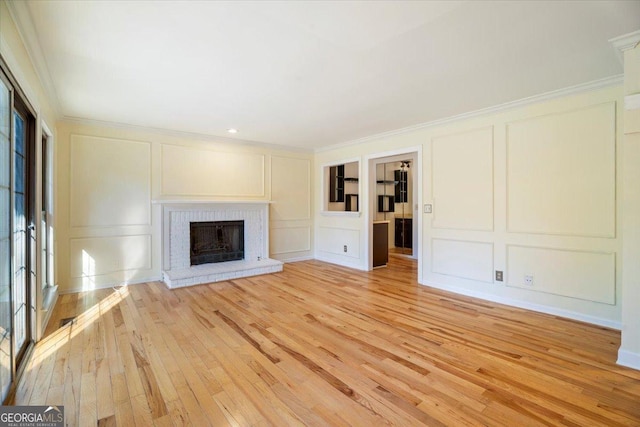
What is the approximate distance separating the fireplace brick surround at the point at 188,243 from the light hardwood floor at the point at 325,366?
0.92m

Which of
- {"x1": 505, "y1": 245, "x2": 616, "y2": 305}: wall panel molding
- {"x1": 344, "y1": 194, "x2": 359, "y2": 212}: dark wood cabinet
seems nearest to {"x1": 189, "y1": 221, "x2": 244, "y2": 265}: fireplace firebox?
{"x1": 344, "y1": 194, "x2": 359, "y2": 212}: dark wood cabinet

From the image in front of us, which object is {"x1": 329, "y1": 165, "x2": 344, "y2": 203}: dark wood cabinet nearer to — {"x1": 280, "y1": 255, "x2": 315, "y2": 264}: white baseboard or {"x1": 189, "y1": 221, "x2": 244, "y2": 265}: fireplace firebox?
{"x1": 280, "y1": 255, "x2": 315, "y2": 264}: white baseboard

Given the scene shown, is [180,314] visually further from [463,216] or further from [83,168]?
[463,216]

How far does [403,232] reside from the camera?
8.02 m

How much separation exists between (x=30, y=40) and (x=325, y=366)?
3.24 metres

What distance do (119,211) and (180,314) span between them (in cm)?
224

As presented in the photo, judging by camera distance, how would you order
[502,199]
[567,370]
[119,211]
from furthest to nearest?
1. [119,211]
2. [502,199]
3. [567,370]

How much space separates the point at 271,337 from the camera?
9.11 ft

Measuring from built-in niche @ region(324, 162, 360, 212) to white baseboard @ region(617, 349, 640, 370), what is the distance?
5.07 m

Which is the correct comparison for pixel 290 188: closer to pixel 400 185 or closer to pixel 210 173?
pixel 210 173

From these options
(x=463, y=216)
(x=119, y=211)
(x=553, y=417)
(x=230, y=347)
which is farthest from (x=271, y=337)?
(x=119, y=211)

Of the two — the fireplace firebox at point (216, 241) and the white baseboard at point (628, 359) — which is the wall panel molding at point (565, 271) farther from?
the fireplace firebox at point (216, 241)

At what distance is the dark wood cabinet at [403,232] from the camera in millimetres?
7836

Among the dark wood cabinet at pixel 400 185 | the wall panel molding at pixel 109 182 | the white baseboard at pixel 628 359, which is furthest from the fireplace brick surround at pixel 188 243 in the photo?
the white baseboard at pixel 628 359
